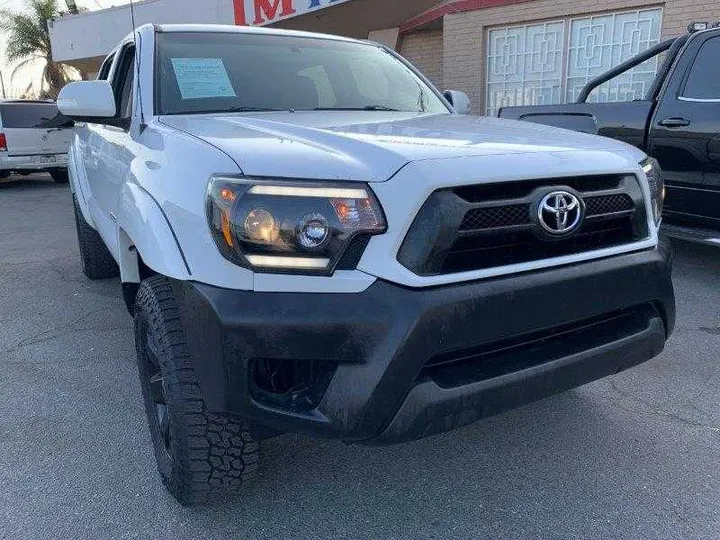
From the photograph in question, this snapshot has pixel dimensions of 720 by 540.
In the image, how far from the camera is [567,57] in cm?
926

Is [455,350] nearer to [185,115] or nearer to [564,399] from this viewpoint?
[564,399]

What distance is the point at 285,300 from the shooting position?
5.84 ft

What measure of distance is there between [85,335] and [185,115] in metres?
2.00

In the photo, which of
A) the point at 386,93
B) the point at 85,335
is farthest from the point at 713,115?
the point at 85,335

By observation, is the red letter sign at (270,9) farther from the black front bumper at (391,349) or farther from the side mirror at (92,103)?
the black front bumper at (391,349)

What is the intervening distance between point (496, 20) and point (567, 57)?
51.5 inches

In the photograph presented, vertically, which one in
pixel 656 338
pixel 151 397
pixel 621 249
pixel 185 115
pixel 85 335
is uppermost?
pixel 185 115

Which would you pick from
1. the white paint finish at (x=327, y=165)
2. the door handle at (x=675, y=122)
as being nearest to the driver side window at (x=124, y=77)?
the white paint finish at (x=327, y=165)

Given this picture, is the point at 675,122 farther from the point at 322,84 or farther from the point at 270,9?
the point at 270,9

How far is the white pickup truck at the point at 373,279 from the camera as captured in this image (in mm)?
1782

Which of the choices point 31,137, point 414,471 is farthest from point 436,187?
point 31,137

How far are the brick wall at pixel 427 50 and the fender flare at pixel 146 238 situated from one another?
944 centimetres

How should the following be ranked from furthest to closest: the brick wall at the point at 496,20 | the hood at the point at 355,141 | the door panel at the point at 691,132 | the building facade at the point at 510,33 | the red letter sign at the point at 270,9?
the red letter sign at the point at 270,9 → the building facade at the point at 510,33 → the brick wall at the point at 496,20 → the door panel at the point at 691,132 → the hood at the point at 355,141

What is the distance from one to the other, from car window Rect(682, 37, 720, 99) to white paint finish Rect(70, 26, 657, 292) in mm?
2778
